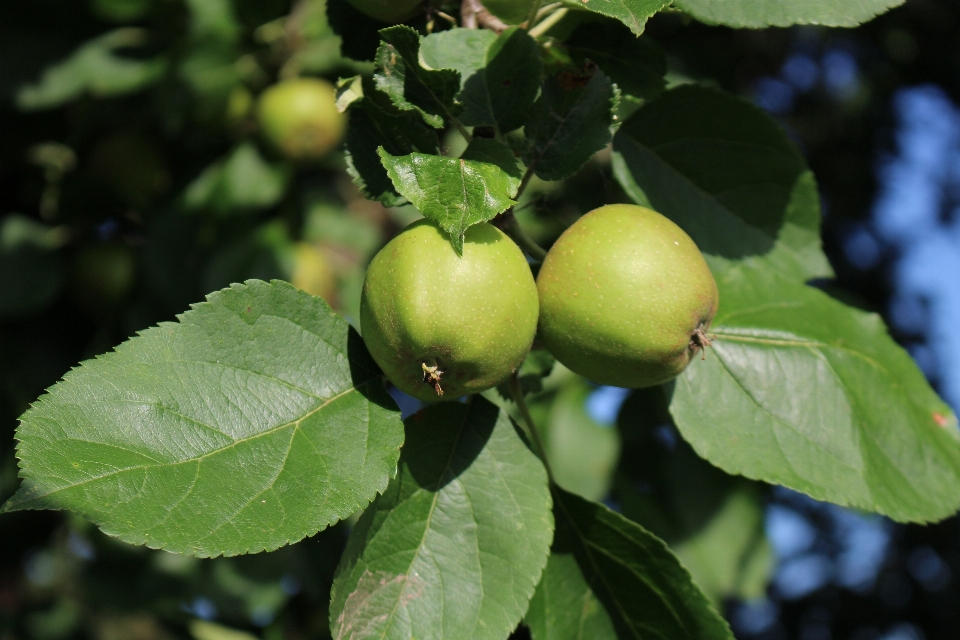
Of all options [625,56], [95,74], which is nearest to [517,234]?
[625,56]

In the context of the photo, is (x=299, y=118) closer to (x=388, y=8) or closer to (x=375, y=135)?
(x=388, y=8)

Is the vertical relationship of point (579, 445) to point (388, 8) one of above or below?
below

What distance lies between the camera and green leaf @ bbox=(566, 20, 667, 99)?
4.56ft

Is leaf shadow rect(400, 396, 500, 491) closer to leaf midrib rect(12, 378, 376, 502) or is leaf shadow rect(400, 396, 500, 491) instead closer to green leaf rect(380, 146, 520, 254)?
leaf midrib rect(12, 378, 376, 502)

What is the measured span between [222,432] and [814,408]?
1.01m

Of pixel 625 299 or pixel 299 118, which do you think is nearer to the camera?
pixel 625 299

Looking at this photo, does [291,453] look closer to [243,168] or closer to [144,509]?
[144,509]

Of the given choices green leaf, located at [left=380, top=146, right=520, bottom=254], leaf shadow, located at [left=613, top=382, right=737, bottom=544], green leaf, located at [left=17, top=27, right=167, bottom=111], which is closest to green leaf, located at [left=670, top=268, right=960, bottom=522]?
green leaf, located at [left=380, top=146, right=520, bottom=254]

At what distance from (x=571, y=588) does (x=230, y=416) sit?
70cm

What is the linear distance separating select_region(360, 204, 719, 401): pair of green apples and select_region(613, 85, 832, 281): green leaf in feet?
1.18

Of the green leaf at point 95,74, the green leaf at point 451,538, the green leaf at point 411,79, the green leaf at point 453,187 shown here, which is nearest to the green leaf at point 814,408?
the green leaf at point 451,538

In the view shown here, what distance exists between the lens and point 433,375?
1.13m

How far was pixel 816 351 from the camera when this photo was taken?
154 cm

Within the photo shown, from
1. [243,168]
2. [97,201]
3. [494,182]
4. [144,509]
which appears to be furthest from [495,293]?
[97,201]
